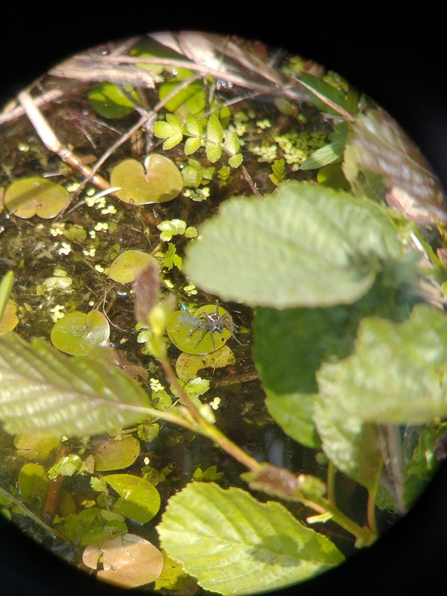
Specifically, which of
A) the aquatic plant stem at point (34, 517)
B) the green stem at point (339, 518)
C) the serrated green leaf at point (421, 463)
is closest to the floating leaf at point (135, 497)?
the aquatic plant stem at point (34, 517)

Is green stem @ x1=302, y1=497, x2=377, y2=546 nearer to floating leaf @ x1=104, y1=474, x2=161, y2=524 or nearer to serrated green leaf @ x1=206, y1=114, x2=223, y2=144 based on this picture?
floating leaf @ x1=104, y1=474, x2=161, y2=524

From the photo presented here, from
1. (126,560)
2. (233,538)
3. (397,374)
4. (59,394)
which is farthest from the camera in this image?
(126,560)

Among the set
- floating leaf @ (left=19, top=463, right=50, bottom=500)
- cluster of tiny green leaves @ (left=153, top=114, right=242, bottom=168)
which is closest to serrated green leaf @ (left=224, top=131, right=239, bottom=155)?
cluster of tiny green leaves @ (left=153, top=114, right=242, bottom=168)

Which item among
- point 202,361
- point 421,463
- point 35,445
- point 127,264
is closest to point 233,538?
point 421,463

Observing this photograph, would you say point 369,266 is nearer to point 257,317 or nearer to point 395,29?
point 257,317

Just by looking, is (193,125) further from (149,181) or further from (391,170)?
(391,170)

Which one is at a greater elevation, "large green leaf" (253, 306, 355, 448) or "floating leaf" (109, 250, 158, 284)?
"large green leaf" (253, 306, 355, 448)

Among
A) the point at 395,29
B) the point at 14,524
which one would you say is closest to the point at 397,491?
Answer: the point at 14,524

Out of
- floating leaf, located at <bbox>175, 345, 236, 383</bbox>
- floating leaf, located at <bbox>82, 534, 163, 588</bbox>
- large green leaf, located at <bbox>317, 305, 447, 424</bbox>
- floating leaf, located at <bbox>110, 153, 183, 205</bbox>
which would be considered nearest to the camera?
large green leaf, located at <bbox>317, 305, 447, 424</bbox>
